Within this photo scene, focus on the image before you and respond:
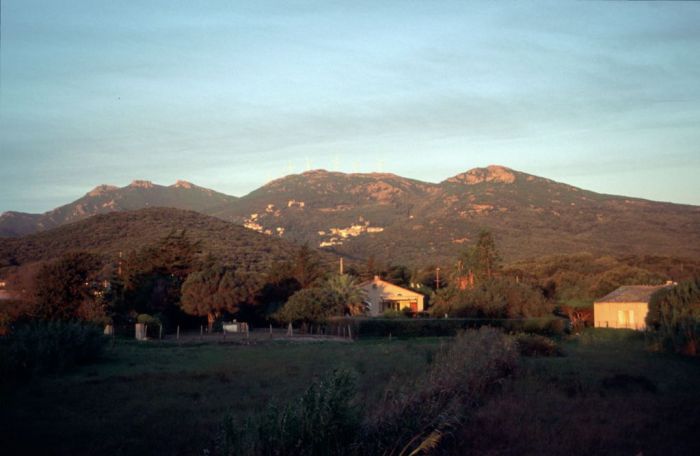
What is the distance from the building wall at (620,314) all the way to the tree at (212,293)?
29.0 metres

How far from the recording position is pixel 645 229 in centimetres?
12156

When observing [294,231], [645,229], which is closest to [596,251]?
[645,229]

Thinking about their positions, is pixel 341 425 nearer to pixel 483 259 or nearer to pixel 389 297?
pixel 483 259

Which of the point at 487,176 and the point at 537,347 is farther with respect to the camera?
the point at 487,176

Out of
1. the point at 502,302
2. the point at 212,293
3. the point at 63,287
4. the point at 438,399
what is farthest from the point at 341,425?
the point at 502,302

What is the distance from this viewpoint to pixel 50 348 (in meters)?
23.2

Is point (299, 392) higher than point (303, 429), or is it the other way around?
point (303, 429)

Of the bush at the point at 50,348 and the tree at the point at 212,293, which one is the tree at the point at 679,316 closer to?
the bush at the point at 50,348

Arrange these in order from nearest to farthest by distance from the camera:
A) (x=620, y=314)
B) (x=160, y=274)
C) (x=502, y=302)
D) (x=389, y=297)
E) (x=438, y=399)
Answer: (x=438, y=399), (x=620, y=314), (x=502, y=302), (x=160, y=274), (x=389, y=297)

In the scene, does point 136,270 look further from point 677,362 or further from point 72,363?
point 677,362

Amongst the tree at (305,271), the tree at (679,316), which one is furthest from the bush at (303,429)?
the tree at (305,271)

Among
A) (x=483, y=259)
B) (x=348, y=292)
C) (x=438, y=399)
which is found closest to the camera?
(x=438, y=399)

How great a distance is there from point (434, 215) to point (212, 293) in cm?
8765

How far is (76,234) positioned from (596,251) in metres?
73.3
